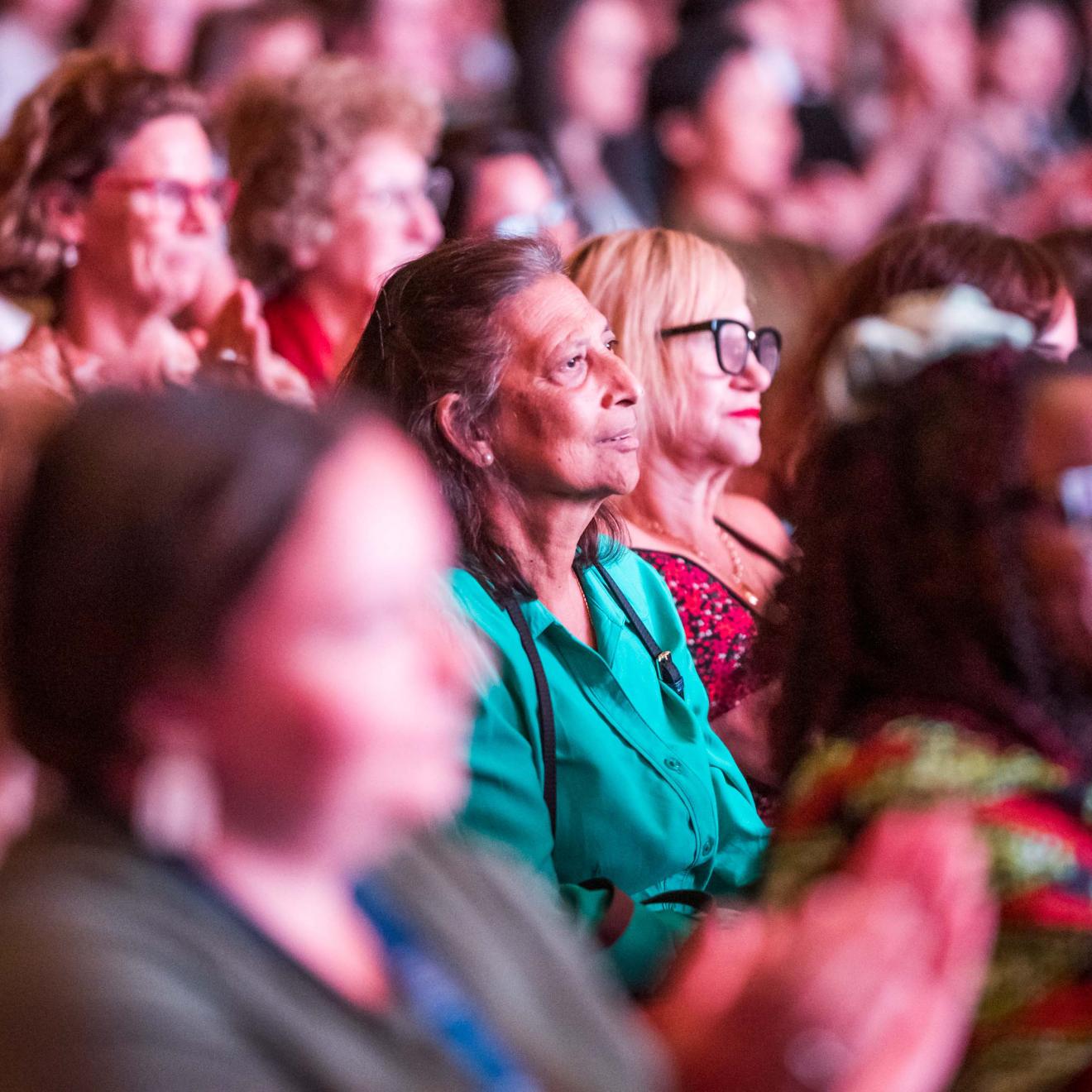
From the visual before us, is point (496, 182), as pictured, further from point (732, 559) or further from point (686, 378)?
point (732, 559)

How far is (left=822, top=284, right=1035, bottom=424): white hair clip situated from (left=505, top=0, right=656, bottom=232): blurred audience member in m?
2.82

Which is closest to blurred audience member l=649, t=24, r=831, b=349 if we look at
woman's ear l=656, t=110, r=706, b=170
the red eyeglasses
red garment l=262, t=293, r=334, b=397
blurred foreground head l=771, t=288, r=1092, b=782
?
woman's ear l=656, t=110, r=706, b=170

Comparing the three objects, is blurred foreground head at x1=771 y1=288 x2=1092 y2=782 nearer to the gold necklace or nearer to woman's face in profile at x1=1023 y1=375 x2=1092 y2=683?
woman's face in profile at x1=1023 y1=375 x2=1092 y2=683

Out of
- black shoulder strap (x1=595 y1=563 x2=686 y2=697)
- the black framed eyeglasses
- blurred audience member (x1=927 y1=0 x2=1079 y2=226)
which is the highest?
the black framed eyeglasses

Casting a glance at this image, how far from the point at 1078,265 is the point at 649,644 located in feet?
4.75

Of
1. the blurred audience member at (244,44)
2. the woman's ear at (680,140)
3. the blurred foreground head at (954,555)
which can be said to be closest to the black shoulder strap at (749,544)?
the blurred foreground head at (954,555)

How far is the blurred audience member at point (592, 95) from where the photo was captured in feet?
13.9

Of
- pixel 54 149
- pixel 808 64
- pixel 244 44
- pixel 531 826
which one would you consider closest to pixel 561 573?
pixel 531 826

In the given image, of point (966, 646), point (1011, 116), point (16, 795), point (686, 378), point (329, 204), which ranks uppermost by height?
point (966, 646)

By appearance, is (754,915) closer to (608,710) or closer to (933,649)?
(933,649)

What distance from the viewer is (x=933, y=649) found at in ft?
3.63

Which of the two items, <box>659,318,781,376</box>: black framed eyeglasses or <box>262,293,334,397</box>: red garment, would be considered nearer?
<box>659,318,781,376</box>: black framed eyeglasses

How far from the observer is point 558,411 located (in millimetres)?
1803

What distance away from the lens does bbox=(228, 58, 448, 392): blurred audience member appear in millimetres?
2873
